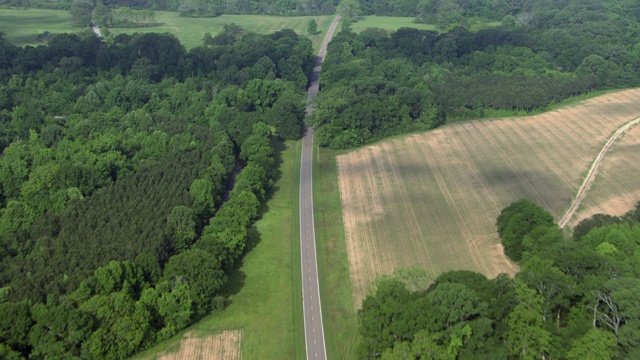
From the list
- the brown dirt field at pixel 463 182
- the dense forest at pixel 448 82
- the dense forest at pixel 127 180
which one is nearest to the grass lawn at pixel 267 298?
the dense forest at pixel 127 180

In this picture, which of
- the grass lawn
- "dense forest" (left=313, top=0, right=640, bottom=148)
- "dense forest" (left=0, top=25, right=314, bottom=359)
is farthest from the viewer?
"dense forest" (left=313, top=0, right=640, bottom=148)

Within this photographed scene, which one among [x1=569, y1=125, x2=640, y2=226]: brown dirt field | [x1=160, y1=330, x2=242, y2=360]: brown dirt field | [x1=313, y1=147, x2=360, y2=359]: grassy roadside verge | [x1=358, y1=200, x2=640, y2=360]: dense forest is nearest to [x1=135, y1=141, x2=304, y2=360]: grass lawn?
[x1=160, y1=330, x2=242, y2=360]: brown dirt field

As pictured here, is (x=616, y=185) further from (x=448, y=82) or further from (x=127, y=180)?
(x=127, y=180)

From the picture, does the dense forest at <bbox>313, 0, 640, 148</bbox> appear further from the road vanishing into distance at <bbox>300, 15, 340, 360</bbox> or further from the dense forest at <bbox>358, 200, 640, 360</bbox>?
the dense forest at <bbox>358, 200, 640, 360</bbox>

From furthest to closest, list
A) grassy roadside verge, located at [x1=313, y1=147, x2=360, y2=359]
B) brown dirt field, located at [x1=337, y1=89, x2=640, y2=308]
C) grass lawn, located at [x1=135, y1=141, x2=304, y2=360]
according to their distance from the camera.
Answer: brown dirt field, located at [x1=337, y1=89, x2=640, y2=308] < grassy roadside verge, located at [x1=313, y1=147, x2=360, y2=359] < grass lawn, located at [x1=135, y1=141, x2=304, y2=360]

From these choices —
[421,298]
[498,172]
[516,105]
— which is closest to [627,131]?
[516,105]
